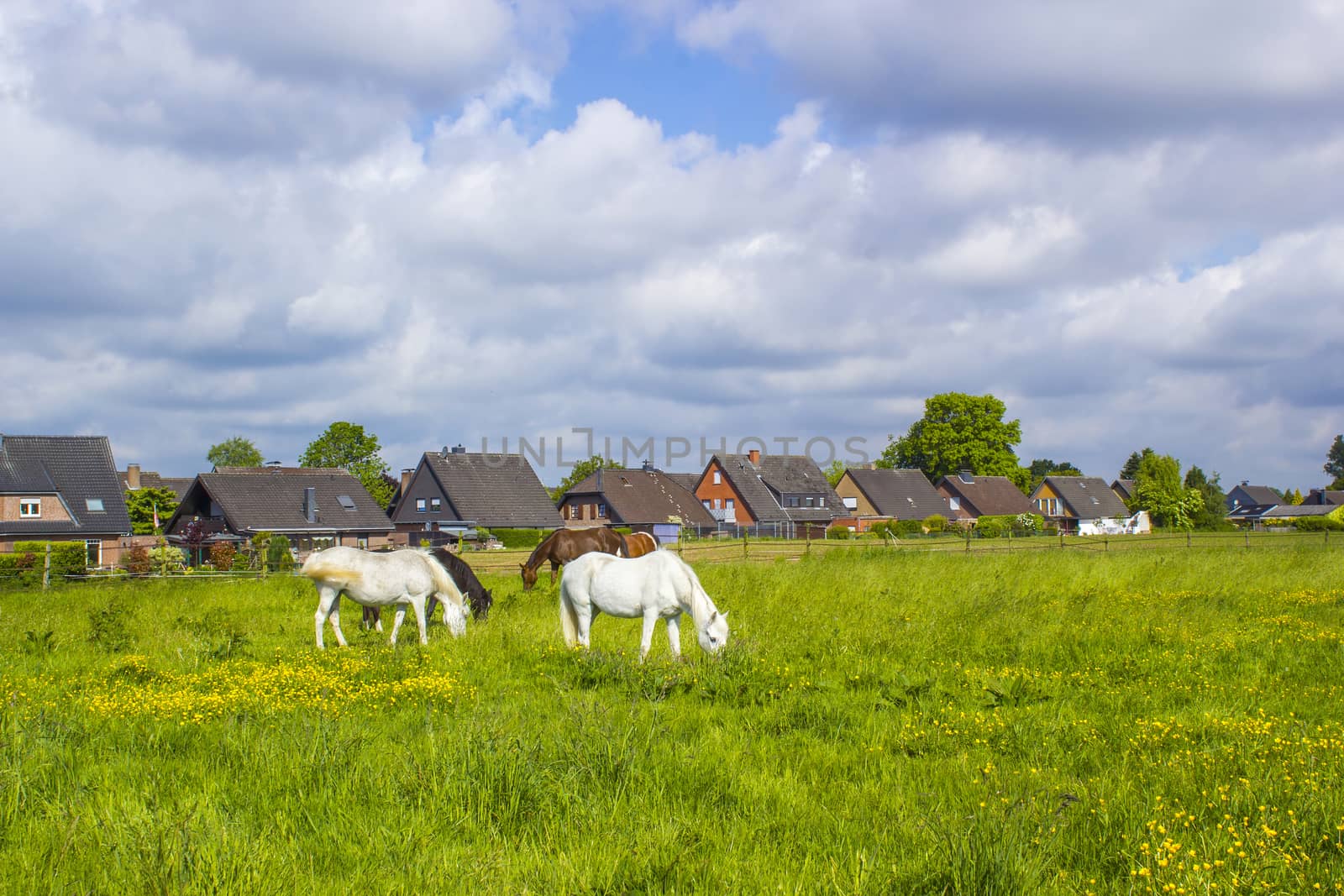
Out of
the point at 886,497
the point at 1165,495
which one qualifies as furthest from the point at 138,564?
the point at 1165,495

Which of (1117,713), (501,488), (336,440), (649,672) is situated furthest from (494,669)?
(336,440)

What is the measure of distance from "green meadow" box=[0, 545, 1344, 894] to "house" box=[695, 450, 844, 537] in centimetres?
6637

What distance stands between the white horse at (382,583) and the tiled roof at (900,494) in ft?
249

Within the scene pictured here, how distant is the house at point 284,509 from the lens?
55406 mm

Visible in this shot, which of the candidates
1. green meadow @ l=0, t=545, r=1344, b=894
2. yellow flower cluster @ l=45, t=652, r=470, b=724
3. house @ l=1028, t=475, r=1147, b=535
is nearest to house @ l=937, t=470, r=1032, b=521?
house @ l=1028, t=475, r=1147, b=535

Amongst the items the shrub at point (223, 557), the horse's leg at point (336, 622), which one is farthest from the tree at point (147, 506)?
the horse's leg at point (336, 622)

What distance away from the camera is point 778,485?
278ft

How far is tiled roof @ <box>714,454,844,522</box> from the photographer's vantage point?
81438 millimetres

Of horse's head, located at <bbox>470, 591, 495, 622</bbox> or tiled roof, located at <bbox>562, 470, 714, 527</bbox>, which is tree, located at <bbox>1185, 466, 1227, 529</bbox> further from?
horse's head, located at <bbox>470, 591, 495, 622</bbox>

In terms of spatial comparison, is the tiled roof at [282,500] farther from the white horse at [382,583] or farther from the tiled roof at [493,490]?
the white horse at [382,583]

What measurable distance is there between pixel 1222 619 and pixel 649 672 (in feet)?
33.1

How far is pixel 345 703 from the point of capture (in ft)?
Result: 27.8

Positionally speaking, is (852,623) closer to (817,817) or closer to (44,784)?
(817,817)

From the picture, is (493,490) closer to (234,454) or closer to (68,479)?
(68,479)
